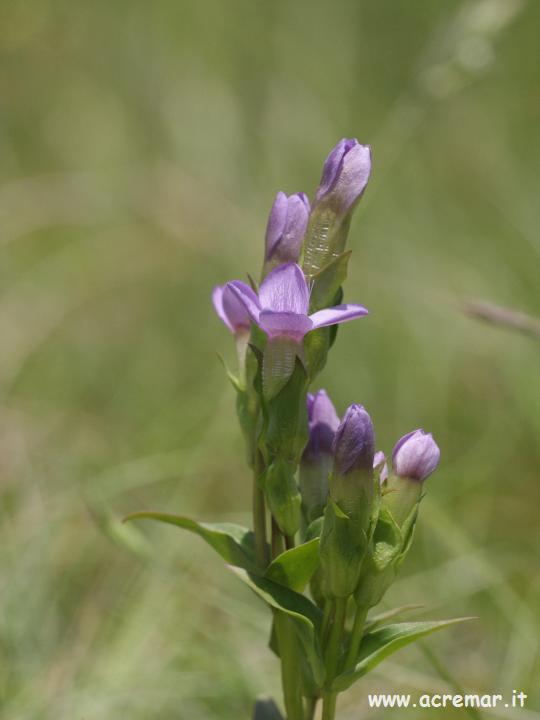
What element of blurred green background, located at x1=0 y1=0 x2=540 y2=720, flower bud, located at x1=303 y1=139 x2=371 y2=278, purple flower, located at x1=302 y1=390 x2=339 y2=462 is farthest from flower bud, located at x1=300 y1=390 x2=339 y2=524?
blurred green background, located at x1=0 y1=0 x2=540 y2=720

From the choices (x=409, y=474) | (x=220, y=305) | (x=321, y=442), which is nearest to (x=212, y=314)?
(x=220, y=305)

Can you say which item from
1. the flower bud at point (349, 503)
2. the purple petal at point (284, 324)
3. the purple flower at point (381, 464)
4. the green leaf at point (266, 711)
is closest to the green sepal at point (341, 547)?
the flower bud at point (349, 503)

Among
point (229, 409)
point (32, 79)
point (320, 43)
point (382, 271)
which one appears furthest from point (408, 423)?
point (32, 79)

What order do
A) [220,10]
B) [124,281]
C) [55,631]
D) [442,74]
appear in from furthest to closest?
[220,10] < [124,281] < [442,74] < [55,631]

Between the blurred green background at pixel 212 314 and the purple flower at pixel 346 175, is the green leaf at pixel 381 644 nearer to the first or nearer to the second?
the blurred green background at pixel 212 314

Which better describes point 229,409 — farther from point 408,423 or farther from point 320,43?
point 320,43
